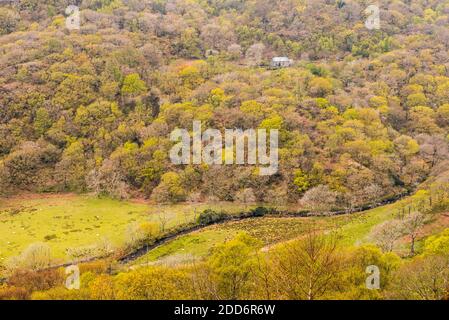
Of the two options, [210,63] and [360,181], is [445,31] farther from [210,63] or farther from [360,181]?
[360,181]

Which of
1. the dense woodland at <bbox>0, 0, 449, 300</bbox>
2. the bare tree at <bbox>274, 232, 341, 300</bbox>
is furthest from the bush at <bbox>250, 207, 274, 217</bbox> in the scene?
the bare tree at <bbox>274, 232, 341, 300</bbox>

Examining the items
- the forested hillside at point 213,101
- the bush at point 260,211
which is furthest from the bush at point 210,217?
the forested hillside at point 213,101

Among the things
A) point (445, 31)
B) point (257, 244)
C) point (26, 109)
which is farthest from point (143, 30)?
point (257, 244)

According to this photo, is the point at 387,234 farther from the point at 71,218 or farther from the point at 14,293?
the point at 71,218

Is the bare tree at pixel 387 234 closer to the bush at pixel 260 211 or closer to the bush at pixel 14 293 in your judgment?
the bush at pixel 260 211

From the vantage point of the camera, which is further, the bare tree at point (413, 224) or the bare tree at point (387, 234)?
the bare tree at point (413, 224)
